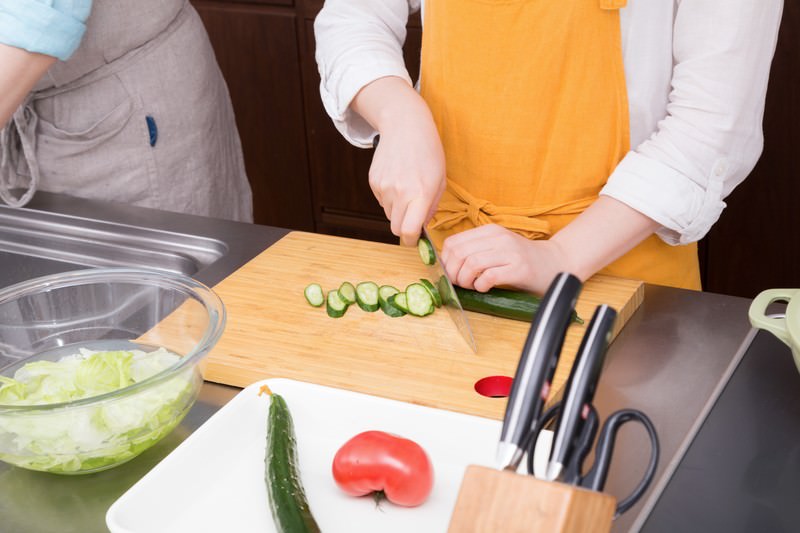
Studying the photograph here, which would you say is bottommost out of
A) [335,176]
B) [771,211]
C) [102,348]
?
[335,176]

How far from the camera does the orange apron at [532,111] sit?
140 centimetres

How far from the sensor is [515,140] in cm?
146

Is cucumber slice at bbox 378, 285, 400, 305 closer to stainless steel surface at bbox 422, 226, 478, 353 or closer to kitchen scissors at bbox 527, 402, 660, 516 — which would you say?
stainless steel surface at bbox 422, 226, 478, 353

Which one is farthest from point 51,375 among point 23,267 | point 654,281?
point 654,281

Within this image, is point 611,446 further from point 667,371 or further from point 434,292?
point 434,292

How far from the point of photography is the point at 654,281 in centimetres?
151

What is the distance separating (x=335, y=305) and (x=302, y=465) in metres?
0.35

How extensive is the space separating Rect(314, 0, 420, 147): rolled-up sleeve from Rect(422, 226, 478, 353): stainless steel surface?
289 millimetres

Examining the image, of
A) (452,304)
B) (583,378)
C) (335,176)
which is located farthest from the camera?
(335,176)

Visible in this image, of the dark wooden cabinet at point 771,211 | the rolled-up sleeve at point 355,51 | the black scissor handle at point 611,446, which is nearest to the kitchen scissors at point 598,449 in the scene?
the black scissor handle at point 611,446

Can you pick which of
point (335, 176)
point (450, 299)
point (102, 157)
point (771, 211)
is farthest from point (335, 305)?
point (335, 176)

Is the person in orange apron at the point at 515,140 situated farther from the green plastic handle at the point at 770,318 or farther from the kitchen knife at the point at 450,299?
the green plastic handle at the point at 770,318

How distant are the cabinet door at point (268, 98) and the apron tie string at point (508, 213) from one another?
5.67ft

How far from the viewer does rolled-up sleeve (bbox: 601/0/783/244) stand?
4.20 ft
